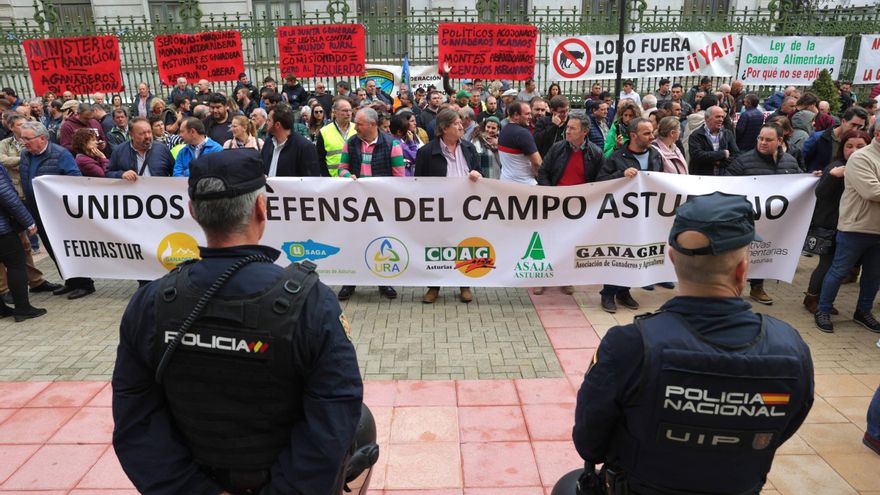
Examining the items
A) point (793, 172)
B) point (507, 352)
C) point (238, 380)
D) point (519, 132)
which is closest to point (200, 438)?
point (238, 380)

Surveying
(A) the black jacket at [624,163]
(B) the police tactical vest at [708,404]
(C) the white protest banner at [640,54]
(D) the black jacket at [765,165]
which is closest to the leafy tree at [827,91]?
(C) the white protest banner at [640,54]

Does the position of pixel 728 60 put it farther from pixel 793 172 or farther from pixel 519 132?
pixel 519 132

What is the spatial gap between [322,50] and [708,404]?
12272 millimetres

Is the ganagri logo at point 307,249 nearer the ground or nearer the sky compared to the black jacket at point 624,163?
nearer the ground

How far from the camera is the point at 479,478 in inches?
139

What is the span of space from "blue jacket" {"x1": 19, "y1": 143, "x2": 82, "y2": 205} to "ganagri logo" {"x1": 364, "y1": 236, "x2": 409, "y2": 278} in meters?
3.27

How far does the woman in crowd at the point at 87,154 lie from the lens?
255 inches

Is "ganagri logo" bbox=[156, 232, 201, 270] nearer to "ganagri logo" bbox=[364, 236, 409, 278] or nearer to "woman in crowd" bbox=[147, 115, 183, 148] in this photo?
"ganagri logo" bbox=[364, 236, 409, 278]

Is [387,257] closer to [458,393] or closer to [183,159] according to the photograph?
[458,393]

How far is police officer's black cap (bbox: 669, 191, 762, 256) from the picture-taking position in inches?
72.3

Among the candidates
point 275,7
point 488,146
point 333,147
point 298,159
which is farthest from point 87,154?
point 275,7

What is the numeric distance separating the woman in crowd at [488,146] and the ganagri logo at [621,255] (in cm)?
164

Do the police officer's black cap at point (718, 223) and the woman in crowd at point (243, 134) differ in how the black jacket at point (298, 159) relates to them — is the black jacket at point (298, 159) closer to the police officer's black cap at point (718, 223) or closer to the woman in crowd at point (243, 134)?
the woman in crowd at point (243, 134)

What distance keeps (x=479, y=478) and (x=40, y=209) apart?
553 cm
